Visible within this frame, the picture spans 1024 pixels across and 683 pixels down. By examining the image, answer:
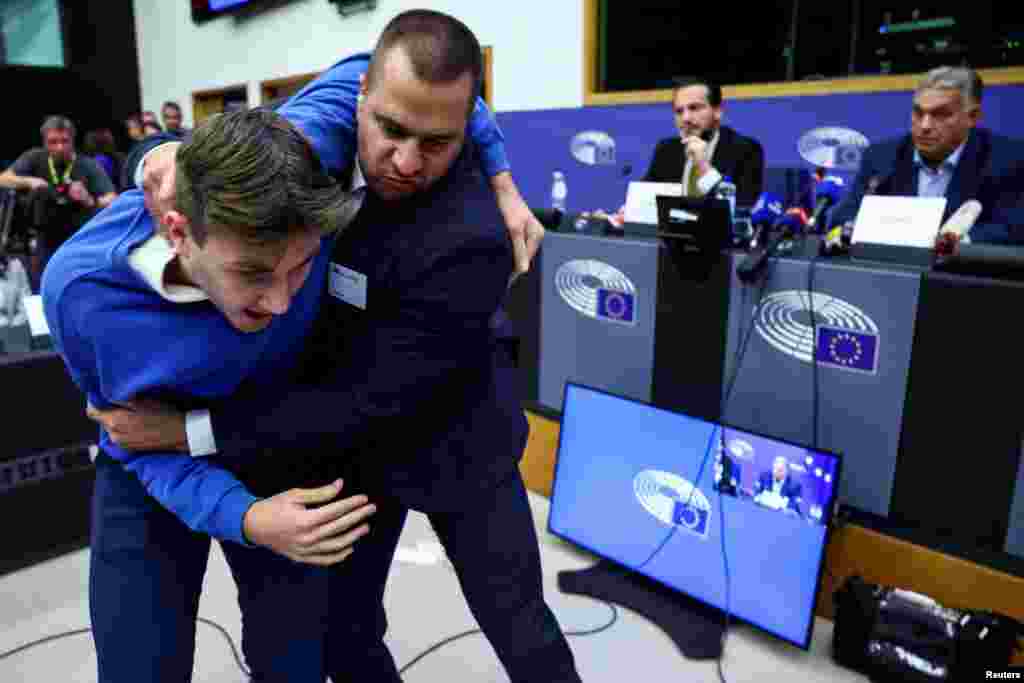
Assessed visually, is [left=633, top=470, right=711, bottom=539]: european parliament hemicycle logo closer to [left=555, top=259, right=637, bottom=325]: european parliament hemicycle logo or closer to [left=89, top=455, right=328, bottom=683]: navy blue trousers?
[left=555, top=259, right=637, bottom=325]: european parliament hemicycle logo

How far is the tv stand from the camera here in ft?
5.61

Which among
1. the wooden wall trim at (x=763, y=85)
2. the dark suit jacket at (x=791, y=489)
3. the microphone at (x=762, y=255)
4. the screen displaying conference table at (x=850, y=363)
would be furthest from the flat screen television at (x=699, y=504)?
the wooden wall trim at (x=763, y=85)

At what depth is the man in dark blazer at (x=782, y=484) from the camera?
162 centimetres

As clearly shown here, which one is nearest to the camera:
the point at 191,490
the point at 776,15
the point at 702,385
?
the point at 191,490

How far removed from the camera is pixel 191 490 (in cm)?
86

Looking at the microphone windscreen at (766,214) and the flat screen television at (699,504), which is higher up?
the microphone windscreen at (766,214)

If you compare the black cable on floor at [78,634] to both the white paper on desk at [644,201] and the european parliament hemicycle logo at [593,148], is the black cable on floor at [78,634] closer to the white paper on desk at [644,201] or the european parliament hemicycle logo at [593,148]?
the white paper on desk at [644,201]

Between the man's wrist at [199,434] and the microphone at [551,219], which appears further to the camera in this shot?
the microphone at [551,219]

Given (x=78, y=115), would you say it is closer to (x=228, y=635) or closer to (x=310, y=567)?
(x=228, y=635)

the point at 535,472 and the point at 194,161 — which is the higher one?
the point at 194,161

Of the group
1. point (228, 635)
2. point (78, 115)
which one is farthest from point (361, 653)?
point (78, 115)

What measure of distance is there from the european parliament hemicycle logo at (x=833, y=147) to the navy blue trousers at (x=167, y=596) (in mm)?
3314

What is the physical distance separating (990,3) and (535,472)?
297 cm

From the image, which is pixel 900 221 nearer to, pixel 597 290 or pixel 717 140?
pixel 597 290
